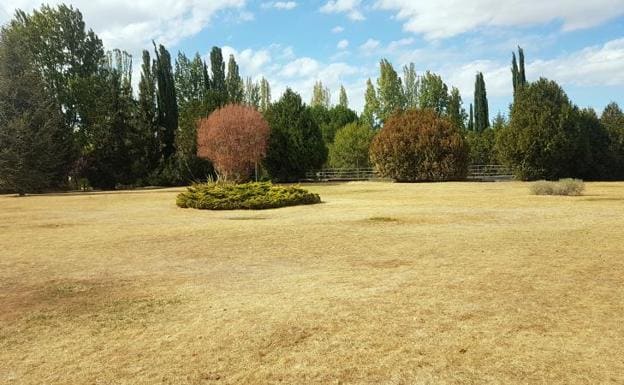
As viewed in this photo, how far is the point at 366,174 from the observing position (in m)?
47.9

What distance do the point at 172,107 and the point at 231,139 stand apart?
15.1 metres

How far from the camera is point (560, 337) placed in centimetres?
460

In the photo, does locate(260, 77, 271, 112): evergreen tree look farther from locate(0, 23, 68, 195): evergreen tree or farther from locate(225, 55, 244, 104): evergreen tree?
locate(0, 23, 68, 195): evergreen tree

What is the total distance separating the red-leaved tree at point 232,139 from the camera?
34.3 metres

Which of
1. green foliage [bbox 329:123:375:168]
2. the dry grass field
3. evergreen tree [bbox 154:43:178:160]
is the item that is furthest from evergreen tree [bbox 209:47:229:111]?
the dry grass field

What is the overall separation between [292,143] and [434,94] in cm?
2374

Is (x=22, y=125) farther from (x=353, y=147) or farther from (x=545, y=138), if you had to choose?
(x=545, y=138)

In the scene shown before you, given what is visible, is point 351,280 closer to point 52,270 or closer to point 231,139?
point 52,270

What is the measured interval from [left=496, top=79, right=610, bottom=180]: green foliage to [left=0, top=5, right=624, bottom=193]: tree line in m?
0.07

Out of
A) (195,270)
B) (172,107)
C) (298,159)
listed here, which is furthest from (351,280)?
(172,107)

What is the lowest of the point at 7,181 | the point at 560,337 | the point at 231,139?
the point at 560,337

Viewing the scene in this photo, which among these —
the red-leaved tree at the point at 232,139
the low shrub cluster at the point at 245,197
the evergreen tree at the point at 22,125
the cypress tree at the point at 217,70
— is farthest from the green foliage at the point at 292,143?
the low shrub cluster at the point at 245,197

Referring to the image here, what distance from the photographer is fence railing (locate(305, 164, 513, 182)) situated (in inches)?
1671

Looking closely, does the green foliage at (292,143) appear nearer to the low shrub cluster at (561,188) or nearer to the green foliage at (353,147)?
the green foliage at (353,147)
